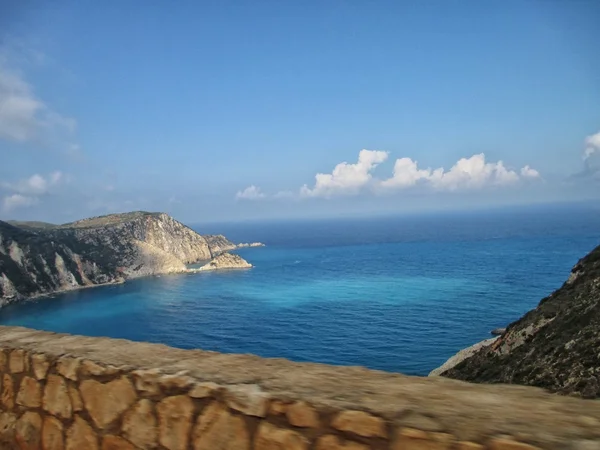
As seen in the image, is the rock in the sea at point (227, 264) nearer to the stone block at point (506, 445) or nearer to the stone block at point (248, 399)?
the stone block at point (248, 399)

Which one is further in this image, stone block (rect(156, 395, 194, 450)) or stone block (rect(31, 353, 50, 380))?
stone block (rect(31, 353, 50, 380))

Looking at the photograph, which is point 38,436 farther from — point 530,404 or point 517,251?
point 517,251

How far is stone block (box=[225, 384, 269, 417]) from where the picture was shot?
246cm

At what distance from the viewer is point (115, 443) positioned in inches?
119

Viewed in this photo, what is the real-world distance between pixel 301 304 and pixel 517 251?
72.7 metres

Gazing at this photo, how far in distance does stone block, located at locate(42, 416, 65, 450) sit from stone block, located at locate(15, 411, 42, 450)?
0.09m

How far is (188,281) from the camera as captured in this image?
336 ft

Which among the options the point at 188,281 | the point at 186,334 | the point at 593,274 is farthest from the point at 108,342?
the point at 188,281

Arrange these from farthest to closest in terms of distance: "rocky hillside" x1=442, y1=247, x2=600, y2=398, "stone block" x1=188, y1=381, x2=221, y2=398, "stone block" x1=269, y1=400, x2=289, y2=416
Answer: "rocky hillside" x1=442, y1=247, x2=600, y2=398
"stone block" x1=188, y1=381, x2=221, y2=398
"stone block" x1=269, y1=400, x2=289, y2=416

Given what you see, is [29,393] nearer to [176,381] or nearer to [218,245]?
[176,381]

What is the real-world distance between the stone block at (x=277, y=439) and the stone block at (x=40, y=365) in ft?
7.72

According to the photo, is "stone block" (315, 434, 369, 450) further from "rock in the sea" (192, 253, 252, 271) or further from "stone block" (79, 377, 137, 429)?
"rock in the sea" (192, 253, 252, 271)

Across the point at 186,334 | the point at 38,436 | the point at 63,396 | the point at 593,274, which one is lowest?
the point at 186,334

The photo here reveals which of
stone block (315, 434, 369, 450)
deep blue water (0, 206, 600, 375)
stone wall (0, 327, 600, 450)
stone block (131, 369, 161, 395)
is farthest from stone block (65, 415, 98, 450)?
deep blue water (0, 206, 600, 375)
